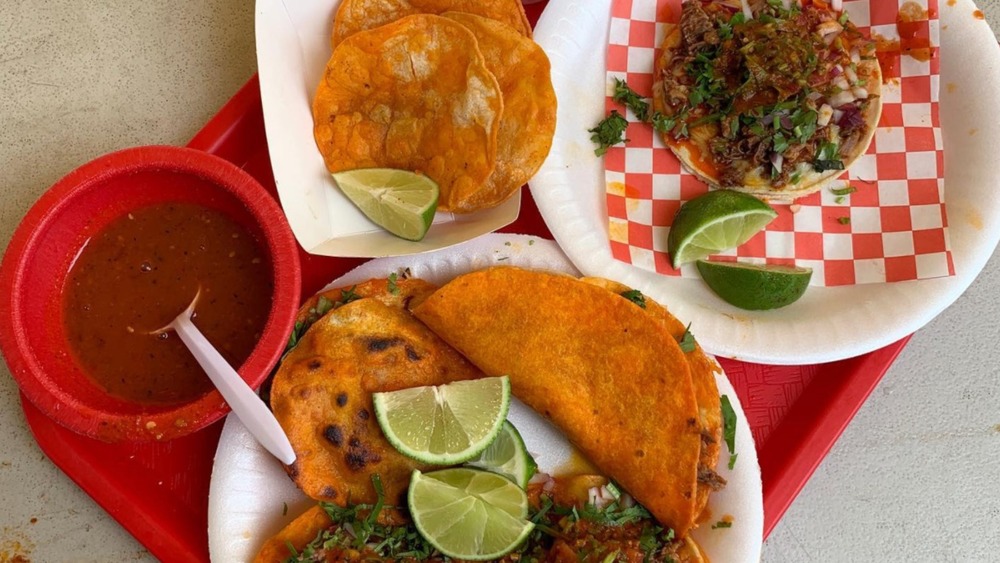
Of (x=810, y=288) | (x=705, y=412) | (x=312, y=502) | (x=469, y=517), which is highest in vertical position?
(x=810, y=288)

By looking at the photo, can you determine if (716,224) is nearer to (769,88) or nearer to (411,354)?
(769,88)

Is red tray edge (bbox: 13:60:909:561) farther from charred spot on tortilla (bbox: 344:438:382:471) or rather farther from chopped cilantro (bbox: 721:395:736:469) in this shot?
charred spot on tortilla (bbox: 344:438:382:471)

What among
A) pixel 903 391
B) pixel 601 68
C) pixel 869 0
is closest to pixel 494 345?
pixel 601 68

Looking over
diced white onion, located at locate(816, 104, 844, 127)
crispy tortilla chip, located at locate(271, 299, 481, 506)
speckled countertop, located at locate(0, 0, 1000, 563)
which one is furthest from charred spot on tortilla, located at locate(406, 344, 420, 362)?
diced white onion, located at locate(816, 104, 844, 127)

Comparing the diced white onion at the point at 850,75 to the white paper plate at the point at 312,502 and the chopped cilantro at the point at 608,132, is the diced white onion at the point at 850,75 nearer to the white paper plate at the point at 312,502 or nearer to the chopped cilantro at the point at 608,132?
the chopped cilantro at the point at 608,132

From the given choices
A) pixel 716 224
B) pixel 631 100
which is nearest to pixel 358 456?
pixel 716 224

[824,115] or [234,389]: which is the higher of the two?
[824,115]

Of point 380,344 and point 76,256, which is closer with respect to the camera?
point 76,256
